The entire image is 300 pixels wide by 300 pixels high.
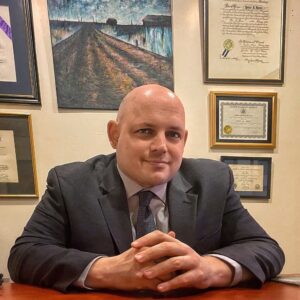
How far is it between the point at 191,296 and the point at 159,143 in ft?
1.49

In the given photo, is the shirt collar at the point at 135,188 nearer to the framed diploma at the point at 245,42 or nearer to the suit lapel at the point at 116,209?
the suit lapel at the point at 116,209

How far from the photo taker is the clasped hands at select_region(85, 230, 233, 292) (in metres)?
0.70

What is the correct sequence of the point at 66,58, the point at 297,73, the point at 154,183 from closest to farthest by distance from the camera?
the point at 154,183 → the point at 66,58 → the point at 297,73

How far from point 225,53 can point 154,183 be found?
102cm

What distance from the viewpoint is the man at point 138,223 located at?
0.72 metres

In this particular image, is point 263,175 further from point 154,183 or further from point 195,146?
point 154,183

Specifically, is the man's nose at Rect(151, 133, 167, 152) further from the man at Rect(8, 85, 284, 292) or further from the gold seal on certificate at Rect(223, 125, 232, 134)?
the gold seal on certificate at Rect(223, 125, 232, 134)

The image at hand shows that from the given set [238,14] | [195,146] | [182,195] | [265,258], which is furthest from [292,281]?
[238,14]

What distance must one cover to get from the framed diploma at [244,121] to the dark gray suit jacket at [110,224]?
590 millimetres

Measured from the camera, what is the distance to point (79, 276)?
729mm

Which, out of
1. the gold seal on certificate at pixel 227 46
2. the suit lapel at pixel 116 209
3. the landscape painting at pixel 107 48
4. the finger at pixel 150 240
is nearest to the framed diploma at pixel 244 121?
the gold seal on certificate at pixel 227 46

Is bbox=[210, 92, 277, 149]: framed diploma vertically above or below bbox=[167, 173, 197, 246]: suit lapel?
above

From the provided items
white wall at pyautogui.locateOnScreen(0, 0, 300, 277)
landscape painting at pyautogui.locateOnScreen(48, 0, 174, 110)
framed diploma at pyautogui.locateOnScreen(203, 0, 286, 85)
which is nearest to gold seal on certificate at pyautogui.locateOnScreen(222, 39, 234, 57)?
framed diploma at pyautogui.locateOnScreen(203, 0, 286, 85)

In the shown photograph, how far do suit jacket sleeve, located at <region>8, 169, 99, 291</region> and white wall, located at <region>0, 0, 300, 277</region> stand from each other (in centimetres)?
62
